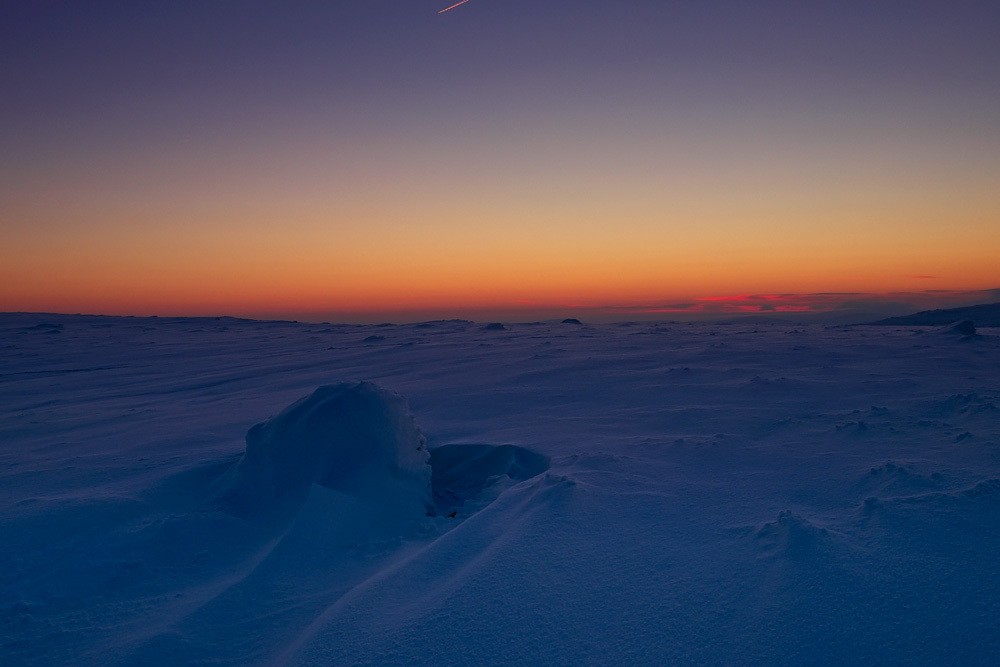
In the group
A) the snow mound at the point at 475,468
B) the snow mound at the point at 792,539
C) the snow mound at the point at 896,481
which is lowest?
the snow mound at the point at 475,468

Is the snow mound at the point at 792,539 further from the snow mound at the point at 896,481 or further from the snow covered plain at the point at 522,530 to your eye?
the snow mound at the point at 896,481

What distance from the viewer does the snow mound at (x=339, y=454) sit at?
113 inches

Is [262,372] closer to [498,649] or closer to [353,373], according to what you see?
[353,373]

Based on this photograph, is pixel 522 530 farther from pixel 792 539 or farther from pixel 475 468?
pixel 475 468

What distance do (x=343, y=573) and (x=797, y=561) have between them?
161 cm

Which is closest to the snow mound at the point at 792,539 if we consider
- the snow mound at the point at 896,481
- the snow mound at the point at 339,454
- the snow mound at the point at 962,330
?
the snow mound at the point at 896,481

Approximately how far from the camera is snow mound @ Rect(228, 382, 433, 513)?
2.88 metres

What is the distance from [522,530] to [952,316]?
17.4 m

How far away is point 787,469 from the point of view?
2795 millimetres

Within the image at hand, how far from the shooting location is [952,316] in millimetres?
15164

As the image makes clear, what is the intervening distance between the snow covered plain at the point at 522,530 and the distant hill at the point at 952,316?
11.6 metres

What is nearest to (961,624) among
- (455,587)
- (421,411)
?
(455,587)

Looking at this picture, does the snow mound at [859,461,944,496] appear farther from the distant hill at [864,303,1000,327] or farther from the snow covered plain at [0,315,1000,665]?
the distant hill at [864,303,1000,327]

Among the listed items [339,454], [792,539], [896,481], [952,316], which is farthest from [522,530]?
[952,316]
